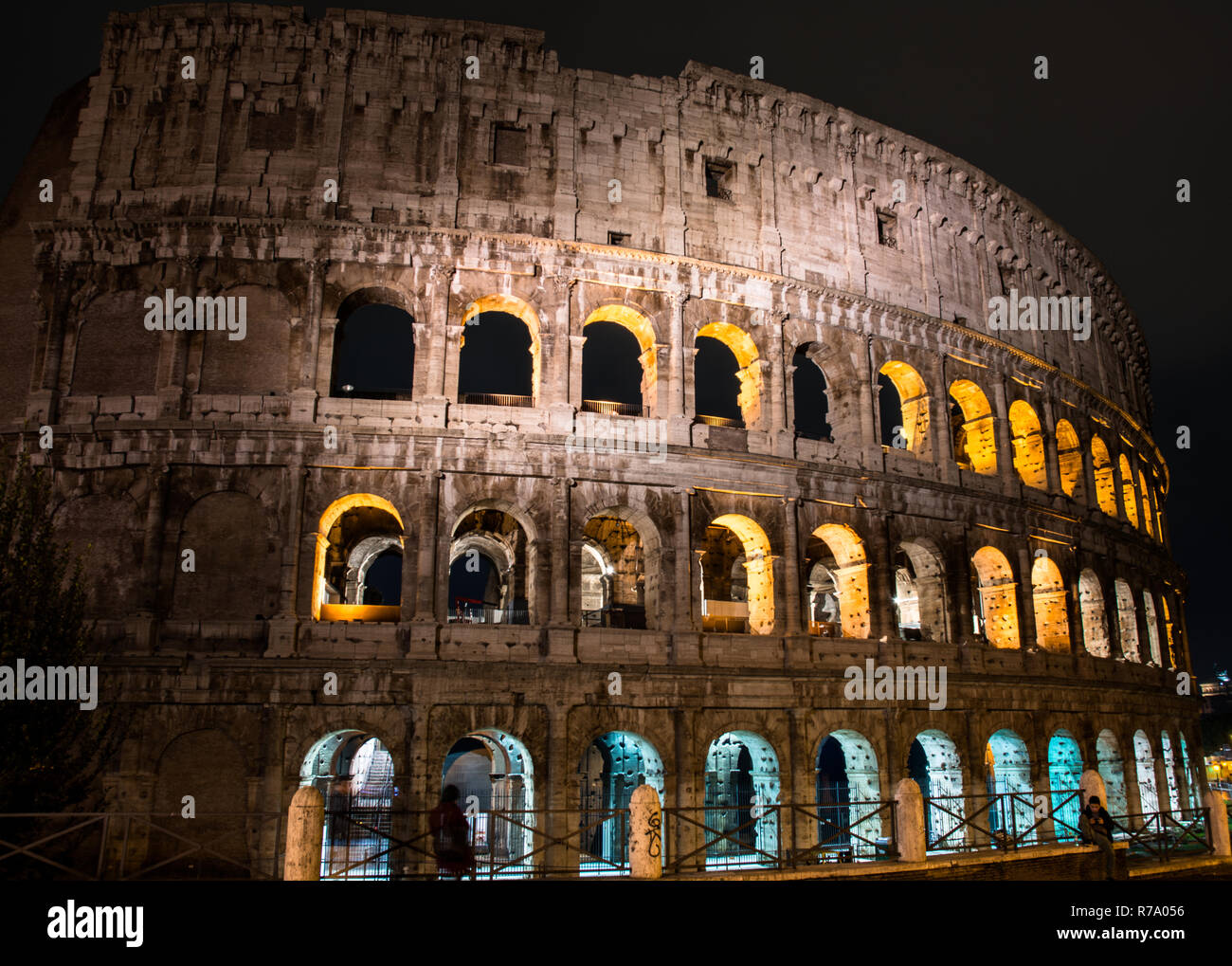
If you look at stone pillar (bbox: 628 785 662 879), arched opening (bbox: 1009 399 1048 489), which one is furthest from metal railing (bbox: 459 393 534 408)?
arched opening (bbox: 1009 399 1048 489)

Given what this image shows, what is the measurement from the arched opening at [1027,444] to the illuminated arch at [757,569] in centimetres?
950

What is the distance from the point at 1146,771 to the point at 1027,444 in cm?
981

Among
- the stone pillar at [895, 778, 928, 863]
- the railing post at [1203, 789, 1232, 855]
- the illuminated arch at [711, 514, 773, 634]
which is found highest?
the illuminated arch at [711, 514, 773, 634]

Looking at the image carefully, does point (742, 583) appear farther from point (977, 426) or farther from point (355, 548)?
point (355, 548)

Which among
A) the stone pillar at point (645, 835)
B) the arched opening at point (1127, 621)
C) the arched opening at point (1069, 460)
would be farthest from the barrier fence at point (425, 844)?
the arched opening at point (1069, 460)

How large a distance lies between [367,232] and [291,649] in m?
8.53

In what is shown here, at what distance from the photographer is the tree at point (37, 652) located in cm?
1342

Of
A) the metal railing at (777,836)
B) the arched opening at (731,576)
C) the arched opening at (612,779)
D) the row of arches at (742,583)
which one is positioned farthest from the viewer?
the arched opening at (731,576)

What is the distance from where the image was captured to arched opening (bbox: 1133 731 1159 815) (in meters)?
25.1

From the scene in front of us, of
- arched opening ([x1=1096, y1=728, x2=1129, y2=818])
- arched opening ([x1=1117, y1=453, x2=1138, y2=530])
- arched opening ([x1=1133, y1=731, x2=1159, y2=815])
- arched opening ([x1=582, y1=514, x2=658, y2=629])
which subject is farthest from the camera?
arched opening ([x1=1117, y1=453, x2=1138, y2=530])

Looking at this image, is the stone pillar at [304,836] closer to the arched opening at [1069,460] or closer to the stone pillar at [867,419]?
the stone pillar at [867,419]

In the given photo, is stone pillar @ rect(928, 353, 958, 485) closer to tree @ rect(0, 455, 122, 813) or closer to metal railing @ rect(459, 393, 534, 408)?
metal railing @ rect(459, 393, 534, 408)

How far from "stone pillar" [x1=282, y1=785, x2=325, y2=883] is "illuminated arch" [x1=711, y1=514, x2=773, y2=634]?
10236mm
